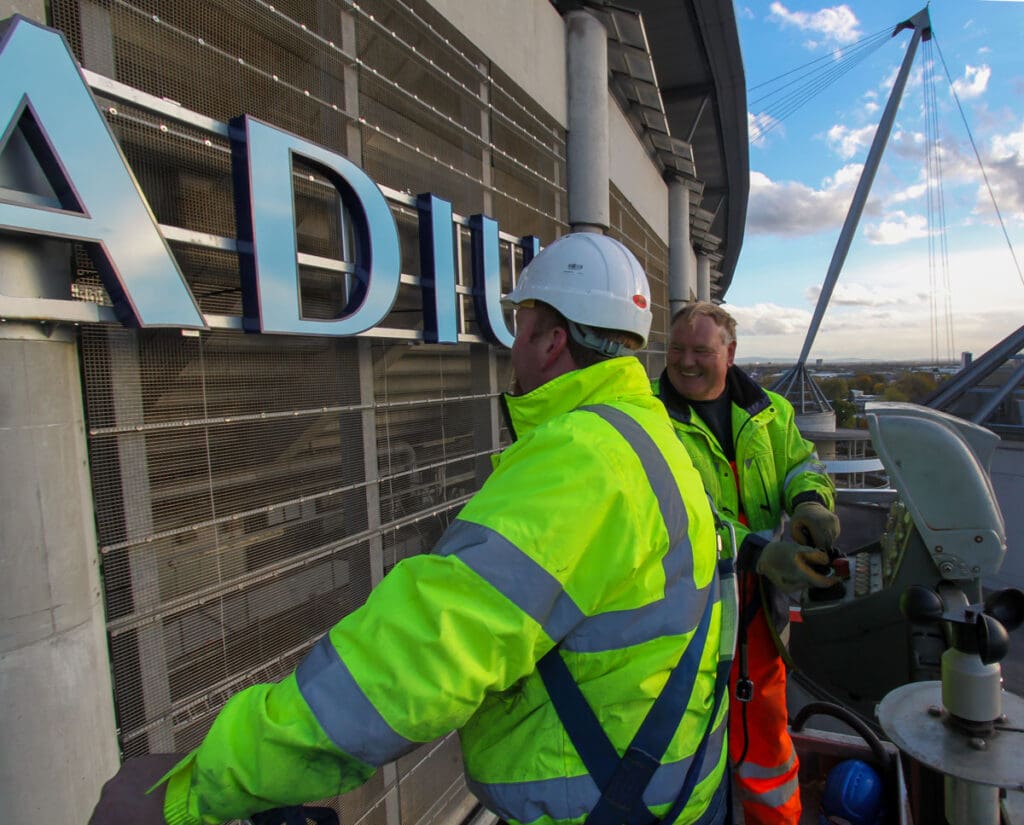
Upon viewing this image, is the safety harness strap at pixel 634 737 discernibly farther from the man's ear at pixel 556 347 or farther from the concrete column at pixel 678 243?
the concrete column at pixel 678 243

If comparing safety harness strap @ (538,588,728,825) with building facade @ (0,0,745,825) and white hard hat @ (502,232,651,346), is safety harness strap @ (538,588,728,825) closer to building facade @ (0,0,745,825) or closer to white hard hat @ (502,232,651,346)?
white hard hat @ (502,232,651,346)

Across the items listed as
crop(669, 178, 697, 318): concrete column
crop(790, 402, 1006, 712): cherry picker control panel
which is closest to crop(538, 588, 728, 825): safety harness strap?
crop(790, 402, 1006, 712): cherry picker control panel

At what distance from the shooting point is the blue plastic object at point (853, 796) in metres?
2.77

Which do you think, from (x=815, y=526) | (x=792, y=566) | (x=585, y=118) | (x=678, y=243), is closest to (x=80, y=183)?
(x=792, y=566)

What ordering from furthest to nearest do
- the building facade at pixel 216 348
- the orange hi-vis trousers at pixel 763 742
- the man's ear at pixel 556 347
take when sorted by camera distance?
1. the orange hi-vis trousers at pixel 763 742
2. the building facade at pixel 216 348
3. the man's ear at pixel 556 347

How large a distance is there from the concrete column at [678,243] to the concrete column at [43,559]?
1271 centimetres

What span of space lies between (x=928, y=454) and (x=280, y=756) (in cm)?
280

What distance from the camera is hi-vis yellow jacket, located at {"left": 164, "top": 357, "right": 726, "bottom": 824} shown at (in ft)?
3.31

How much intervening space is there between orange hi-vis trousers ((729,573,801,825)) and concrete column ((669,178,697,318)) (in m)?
11.4

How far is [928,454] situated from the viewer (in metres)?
2.69

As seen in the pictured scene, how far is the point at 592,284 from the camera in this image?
5.68ft

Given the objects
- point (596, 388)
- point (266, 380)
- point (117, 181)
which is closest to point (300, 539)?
point (266, 380)

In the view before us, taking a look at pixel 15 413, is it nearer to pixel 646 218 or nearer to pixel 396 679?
pixel 396 679

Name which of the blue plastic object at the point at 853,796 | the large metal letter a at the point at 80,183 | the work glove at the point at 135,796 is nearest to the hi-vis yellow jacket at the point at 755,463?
the blue plastic object at the point at 853,796
